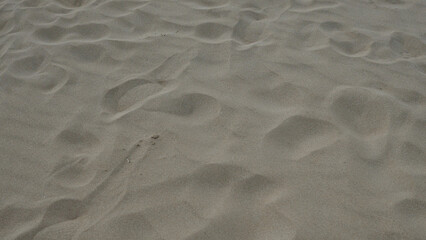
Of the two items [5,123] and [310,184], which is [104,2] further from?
[310,184]

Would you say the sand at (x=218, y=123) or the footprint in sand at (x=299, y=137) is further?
the footprint in sand at (x=299, y=137)

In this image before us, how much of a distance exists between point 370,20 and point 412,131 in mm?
1203

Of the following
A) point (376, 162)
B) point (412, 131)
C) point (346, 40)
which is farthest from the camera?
point (346, 40)

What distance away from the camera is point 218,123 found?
1.99 metres

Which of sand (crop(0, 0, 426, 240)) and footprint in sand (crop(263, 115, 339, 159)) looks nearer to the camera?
sand (crop(0, 0, 426, 240))

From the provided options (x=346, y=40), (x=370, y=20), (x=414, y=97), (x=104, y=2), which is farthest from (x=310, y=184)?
(x=104, y=2)

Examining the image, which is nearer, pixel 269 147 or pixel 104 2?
pixel 269 147

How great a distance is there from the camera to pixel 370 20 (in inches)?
110

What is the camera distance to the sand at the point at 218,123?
5.25ft

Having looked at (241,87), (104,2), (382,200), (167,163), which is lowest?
(382,200)

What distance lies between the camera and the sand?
1601 mm

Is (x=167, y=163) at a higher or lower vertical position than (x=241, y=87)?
lower

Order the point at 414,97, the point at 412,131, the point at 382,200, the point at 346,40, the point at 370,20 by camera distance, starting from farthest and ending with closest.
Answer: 1. the point at 370,20
2. the point at 346,40
3. the point at 414,97
4. the point at 412,131
5. the point at 382,200

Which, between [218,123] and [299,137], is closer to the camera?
[299,137]
